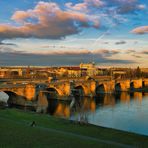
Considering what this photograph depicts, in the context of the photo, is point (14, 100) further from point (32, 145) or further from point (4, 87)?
point (32, 145)

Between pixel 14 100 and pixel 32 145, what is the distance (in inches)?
1483

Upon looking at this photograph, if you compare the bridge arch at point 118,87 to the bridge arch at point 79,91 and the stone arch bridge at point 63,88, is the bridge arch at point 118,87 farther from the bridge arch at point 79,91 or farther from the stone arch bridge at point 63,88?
the bridge arch at point 79,91

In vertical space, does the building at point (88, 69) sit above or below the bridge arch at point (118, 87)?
above

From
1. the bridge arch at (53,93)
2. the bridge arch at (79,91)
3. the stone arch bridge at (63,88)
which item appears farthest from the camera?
the bridge arch at (79,91)

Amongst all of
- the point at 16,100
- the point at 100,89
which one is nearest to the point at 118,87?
the point at 100,89

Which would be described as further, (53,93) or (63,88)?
(53,93)

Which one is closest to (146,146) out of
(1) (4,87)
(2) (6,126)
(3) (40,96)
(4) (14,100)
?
(2) (6,126)

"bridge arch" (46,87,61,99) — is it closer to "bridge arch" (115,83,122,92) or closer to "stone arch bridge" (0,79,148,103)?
"stone arch bridge" (0,79,148,103)

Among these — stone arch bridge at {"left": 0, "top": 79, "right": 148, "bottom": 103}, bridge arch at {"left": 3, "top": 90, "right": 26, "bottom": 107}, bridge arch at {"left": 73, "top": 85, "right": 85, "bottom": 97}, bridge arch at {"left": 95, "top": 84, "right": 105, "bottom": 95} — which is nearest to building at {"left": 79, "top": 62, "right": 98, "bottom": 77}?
stone arch bridge at {"left": 0, "top": 79, "right": 148, "bottom": 103}

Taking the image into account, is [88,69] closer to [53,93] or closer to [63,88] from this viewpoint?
[53,93]

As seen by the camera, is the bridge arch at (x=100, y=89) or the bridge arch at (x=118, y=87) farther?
the bridge arch at (x=118, y=87)

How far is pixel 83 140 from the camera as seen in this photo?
13508 millimetres

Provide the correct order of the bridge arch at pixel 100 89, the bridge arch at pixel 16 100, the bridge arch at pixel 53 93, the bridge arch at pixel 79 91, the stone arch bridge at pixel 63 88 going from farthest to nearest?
1. the bridge arch at pixel 100 89
2. the bridge arch at pixel 79 91
3. the bridge arch at pixel 53 93
4. the bridge arch at pixel 16 100
5. the stone arch bridge at pixel 63 88

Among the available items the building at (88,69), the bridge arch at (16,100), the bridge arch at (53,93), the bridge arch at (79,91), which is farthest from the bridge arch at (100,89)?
the building at (88,69)
